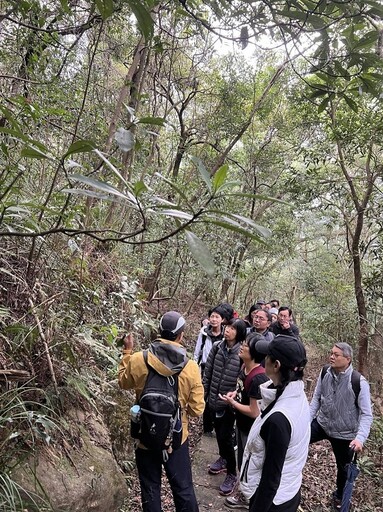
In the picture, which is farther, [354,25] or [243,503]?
[243,503]

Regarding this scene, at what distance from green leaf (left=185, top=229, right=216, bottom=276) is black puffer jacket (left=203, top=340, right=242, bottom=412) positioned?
3.09m

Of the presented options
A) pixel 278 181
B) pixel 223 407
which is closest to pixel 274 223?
pixel 278 181

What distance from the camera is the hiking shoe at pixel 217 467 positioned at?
4078mm

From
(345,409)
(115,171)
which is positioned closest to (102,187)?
(115,171)

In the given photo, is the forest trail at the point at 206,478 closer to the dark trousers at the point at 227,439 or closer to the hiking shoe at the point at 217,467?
the hiking shoe at the point at 217,467

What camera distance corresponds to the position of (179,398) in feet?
9.08

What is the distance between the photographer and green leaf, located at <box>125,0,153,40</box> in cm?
128

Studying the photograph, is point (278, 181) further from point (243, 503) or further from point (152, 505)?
point (152, 505)

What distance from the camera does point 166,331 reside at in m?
2.72

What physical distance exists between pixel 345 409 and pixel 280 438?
186 cm

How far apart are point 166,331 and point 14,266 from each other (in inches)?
54.8

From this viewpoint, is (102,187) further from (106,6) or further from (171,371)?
(171,371)

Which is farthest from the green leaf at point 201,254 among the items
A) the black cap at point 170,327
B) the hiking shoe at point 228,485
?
the hiking shoe at point 228,485

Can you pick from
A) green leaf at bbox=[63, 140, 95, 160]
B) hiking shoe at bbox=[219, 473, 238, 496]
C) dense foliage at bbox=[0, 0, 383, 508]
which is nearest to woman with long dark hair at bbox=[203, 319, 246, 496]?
hiking shoe at bbox=[219, 473, 238, 496]
